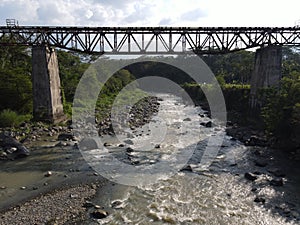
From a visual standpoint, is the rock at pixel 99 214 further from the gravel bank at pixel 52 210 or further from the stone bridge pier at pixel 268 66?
the stone bridge pier at pixel 268 66

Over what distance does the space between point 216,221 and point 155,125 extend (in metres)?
20.5

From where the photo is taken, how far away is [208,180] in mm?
15281

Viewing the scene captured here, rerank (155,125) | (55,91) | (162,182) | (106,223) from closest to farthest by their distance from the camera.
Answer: (106,223), (162,182), (55,91), (155,125)

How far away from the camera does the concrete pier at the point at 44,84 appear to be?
2566 centimetres

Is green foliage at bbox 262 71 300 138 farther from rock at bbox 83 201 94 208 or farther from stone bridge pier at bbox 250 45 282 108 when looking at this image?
rock at bbox 83 201 94 208

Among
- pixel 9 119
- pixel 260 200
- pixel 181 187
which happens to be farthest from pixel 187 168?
pixel 9 119

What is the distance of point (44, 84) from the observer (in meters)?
26.3

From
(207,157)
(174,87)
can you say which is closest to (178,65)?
(174,87)

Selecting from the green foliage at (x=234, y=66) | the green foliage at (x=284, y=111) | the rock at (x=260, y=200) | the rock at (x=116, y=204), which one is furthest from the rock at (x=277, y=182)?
the green foliage at (x=234, y=66)

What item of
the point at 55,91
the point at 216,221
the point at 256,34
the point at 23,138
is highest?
the point at 256,34

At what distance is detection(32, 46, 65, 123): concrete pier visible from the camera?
25.7 m

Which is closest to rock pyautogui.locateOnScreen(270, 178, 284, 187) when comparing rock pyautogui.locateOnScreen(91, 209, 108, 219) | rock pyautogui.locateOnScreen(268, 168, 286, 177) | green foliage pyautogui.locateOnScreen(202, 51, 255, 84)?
rock pyautogui.locateOnScreen(268, 168, 286, 177)

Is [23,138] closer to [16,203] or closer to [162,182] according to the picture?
[16,203]

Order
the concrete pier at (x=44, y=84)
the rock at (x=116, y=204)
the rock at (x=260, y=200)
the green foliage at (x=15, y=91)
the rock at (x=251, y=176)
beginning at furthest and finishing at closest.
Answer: the green foliage at (x=15, y=91), the concrete pier at (x=44, y=84), the rock at (x=251, y=176), the rock at (x=260, y=200), the rock at (x=116, y=204)
